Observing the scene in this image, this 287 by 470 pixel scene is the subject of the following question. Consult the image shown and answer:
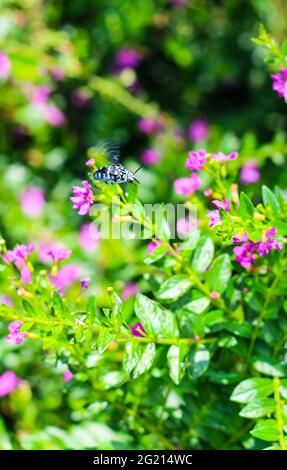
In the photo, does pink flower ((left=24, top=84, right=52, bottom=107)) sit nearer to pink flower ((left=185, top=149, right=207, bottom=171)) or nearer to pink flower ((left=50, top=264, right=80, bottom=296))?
pink flower ((left=50, top=264, right=80, bottom=296))

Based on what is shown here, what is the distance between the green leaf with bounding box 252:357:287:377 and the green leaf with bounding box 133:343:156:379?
20cm

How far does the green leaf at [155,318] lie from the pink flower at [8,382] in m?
0.96

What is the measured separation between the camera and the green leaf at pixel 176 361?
0.91 m

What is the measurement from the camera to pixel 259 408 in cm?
93

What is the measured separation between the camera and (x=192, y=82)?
267 centimetres

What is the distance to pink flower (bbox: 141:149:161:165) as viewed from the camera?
230 centimetres

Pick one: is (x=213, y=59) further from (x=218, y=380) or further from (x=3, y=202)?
(x=218, y=380)

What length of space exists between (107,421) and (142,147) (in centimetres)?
158

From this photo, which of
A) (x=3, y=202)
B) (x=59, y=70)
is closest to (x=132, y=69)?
(x=59, y=70)

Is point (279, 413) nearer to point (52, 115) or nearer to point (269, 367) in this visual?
point (269, 367)

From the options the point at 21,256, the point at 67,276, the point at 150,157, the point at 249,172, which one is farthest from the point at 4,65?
the point at 21,256

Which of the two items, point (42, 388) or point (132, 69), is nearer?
point (42, 388)

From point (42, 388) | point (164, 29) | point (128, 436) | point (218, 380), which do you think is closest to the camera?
point (218, 380)

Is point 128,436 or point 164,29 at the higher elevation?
point 164,29
